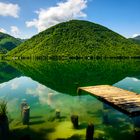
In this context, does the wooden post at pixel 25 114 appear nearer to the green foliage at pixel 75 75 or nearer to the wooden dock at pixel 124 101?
the wooden dock at pixel 124 101

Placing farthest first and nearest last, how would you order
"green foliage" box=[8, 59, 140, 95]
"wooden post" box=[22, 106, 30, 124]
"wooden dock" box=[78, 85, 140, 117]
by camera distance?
"green foliage" box=[8, 59, 140, 95], "wooden post" box=[22, 106, 30, 124], "wooden dock" box=[78, 85, 140, 117]

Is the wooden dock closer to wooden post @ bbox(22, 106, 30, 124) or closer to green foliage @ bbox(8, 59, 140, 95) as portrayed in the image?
wooden post @ bbox(22, 106, 30, 124)

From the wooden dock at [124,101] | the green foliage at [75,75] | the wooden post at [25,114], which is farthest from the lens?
the green foliage at [75,75]

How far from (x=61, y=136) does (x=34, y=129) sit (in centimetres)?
256

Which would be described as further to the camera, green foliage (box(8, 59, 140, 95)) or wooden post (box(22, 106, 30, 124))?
green foliage (box(8, 59, 140, 95))

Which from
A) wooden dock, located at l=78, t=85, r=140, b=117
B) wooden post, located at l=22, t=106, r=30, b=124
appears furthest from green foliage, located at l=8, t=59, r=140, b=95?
wooden post, located at l=22, t=106, r=30, b=124

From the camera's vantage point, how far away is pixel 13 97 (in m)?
34.3

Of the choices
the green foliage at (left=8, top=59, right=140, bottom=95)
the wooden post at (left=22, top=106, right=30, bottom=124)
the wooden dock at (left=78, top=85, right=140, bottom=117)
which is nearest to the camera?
the wooden dock at (left=78, top=85, right=140, bottom=117)

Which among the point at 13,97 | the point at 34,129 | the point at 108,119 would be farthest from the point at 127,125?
the point at 13,97

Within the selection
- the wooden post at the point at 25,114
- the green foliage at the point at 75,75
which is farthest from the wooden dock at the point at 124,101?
the green foliage at the point at 75,75

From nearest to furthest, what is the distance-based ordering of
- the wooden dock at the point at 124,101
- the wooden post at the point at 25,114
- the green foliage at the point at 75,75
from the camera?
the wooden dock at the point at 124,101, the wooden post at the point at 25,114, the green foliage at the point at 75,75

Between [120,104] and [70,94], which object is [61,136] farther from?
[70,94]

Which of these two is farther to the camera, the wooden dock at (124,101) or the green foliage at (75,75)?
the green foliage at (75,75)

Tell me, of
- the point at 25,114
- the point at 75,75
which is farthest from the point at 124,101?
the point at 75,75
